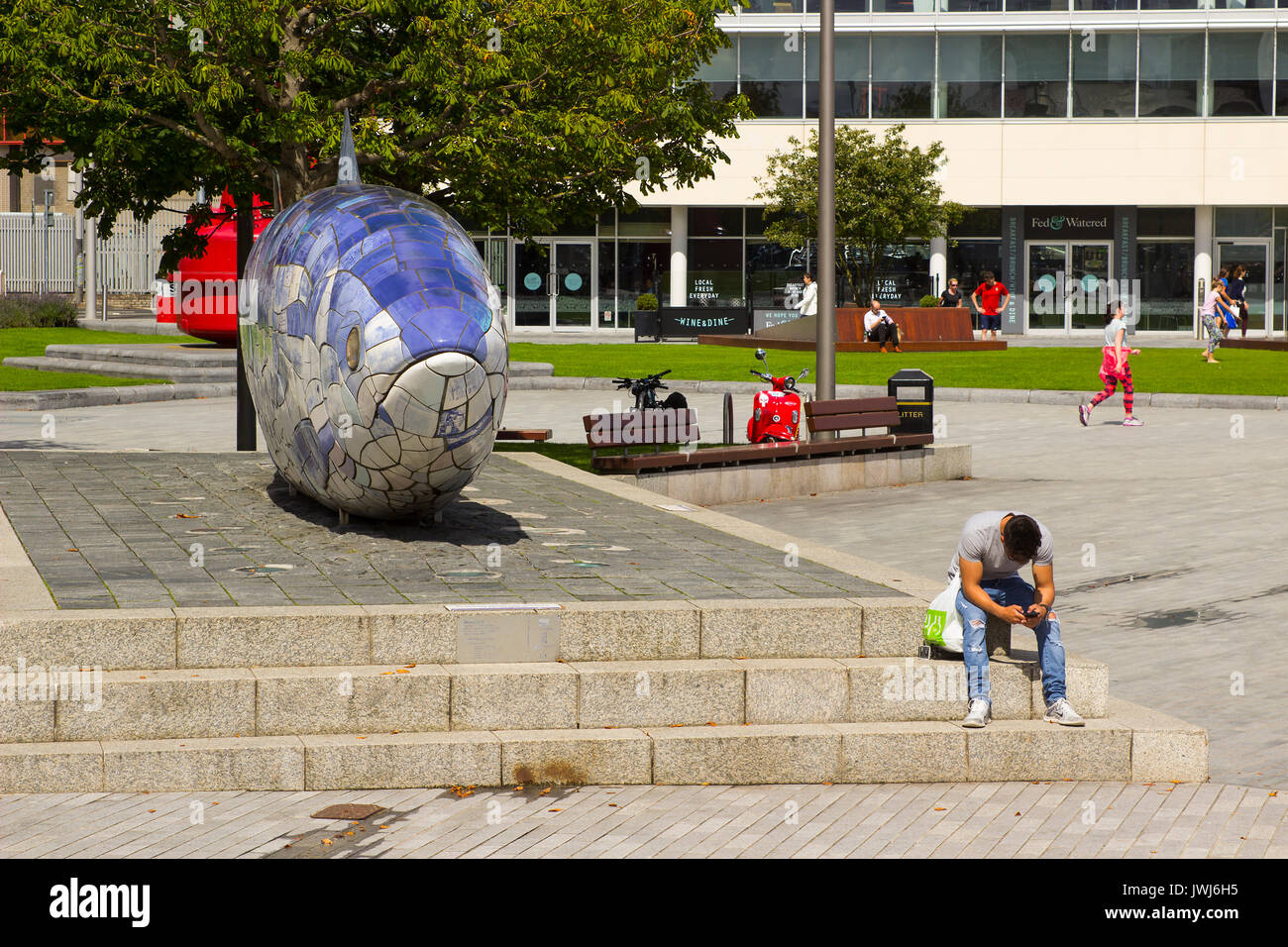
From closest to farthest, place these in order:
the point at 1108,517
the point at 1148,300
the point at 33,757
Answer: the point at 33,757 → the point at 1108,517 → the point at 1148,300

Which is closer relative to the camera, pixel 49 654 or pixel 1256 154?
pixel 49 654

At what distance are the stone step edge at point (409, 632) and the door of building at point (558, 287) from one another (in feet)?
131

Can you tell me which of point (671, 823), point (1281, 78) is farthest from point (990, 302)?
point (671, 823)

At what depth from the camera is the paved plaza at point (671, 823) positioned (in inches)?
256

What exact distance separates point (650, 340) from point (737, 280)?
6732 millimetres

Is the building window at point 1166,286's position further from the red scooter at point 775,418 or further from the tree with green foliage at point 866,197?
the red scooter at point 775,418

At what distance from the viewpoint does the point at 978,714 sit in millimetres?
7816

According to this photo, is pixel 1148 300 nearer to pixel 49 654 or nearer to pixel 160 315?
pixel 160 315

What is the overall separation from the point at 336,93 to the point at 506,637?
12.7 meters

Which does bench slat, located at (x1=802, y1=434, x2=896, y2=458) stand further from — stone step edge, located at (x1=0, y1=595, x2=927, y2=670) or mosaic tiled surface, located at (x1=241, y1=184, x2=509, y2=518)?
stone step edge, located at (x1=0, y1=595, x2=927, y2=670)

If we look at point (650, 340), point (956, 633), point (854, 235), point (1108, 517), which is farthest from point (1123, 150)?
point (956, 633)

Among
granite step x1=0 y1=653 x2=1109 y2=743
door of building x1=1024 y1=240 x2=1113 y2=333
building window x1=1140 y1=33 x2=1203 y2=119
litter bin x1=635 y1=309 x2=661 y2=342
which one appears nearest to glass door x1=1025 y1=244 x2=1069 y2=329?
door of building x1=1024 y1=240 x2=1113 y2=333

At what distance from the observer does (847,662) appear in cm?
813

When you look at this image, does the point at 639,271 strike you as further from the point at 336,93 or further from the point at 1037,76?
the point at 336,93
